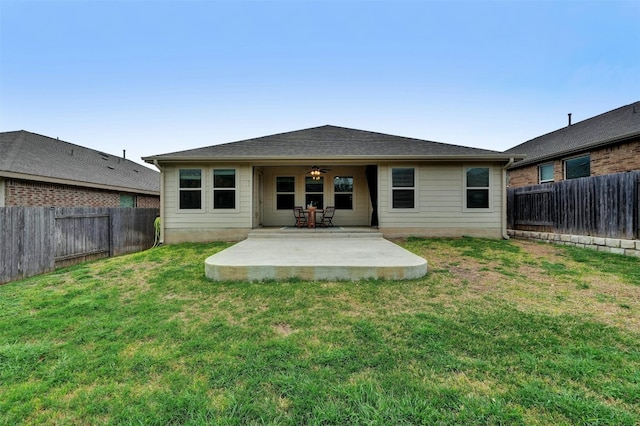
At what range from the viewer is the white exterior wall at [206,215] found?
345 inches

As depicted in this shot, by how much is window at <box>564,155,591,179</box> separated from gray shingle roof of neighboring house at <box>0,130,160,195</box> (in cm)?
1870

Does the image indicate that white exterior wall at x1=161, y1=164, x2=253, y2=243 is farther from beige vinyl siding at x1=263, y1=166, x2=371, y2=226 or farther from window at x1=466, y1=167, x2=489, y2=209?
window at x1=466, y1=167, x2=489, y2=209

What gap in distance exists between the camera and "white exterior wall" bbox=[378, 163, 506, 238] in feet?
29.0

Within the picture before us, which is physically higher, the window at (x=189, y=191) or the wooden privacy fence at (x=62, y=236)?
the window at (x=189, y=191)

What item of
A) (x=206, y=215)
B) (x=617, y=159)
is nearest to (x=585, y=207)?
(x=617, y=159)

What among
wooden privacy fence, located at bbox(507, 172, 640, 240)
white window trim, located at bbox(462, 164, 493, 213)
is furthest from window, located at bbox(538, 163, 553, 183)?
white window trim, located at bbox(462, 164, 493, 213)

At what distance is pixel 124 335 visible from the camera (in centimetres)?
267

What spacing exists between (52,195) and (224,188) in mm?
6150

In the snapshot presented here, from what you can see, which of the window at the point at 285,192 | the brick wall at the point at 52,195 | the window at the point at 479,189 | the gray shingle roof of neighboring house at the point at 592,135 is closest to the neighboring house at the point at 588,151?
the gray shingle roof of neighboring house at the point at 592,135

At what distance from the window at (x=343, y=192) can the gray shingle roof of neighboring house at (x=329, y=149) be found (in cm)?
156

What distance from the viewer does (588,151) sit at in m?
9.52

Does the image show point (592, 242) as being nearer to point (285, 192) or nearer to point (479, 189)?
point (479, 189)

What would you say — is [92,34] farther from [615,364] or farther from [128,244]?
[615,364]

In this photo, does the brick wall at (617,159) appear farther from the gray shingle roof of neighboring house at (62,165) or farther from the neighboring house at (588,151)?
the gray shingle roof of neighboring house at (62,165)
